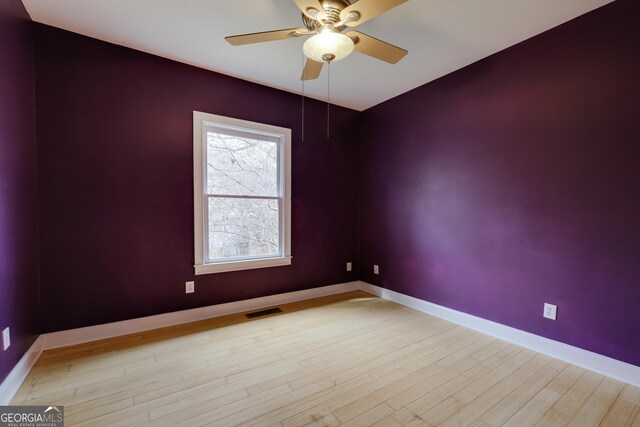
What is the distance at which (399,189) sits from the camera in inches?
138

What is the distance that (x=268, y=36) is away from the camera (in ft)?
5.61

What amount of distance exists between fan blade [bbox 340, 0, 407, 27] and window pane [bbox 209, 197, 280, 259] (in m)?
2.15

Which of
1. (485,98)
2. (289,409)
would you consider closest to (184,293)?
(289,409)

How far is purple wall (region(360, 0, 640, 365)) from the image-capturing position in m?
1.93

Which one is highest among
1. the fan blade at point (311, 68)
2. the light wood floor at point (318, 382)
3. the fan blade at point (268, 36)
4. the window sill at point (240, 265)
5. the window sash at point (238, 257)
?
the fan blade at point (268, 36)

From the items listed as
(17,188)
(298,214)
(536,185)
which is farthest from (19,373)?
(536,185)

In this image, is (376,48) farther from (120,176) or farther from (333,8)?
(120,176)

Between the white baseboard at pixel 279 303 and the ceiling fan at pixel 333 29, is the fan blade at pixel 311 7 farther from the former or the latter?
the white baseboard at pixel 279 303

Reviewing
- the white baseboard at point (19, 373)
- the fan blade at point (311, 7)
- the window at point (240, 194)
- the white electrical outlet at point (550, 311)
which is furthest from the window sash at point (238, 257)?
the white electrical outlet at point (550, 311)

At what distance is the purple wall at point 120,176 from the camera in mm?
2270

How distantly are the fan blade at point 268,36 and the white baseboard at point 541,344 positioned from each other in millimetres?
2908

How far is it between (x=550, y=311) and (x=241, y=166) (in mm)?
3208

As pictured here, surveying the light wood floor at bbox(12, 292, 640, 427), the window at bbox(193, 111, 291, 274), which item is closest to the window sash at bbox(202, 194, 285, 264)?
the window at bbox(193, 111, 291, 274)

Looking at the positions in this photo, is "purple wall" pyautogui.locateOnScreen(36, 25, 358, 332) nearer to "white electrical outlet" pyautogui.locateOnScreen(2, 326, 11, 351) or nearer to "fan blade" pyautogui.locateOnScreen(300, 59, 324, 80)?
"white electrical outlet" pyautogui.locateOnScreen(2, 326, 11, 351)
